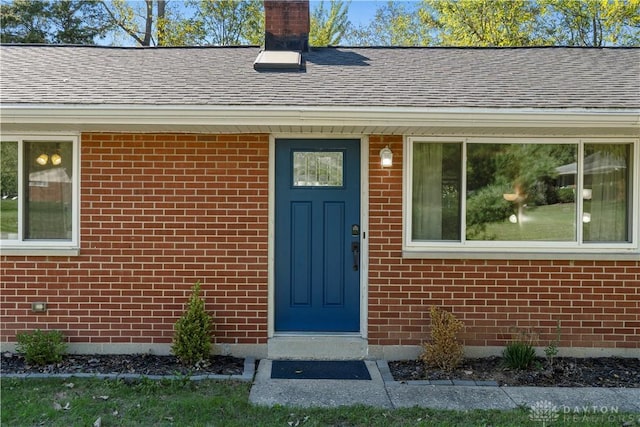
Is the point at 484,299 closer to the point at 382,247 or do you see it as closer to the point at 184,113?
the point at 382,247

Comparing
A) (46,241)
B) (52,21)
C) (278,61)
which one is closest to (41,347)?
(46,241)

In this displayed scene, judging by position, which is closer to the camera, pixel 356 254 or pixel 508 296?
pixel 508 296

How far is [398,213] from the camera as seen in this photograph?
5012 millimetres

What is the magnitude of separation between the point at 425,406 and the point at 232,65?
4436 millimetres

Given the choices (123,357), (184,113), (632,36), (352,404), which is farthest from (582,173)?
(632,36)

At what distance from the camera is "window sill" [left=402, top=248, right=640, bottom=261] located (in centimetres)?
497

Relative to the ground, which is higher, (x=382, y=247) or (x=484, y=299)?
(x=382, y=247)

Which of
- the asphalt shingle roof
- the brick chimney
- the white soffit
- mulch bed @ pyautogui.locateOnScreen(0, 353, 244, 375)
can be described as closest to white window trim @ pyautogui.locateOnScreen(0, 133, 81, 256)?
the asphalt shingle roof

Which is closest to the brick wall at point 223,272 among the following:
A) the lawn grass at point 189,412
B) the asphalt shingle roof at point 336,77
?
the asphalt shingle roof at point 336,77

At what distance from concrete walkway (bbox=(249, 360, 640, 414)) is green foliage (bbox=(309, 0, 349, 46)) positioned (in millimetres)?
16785

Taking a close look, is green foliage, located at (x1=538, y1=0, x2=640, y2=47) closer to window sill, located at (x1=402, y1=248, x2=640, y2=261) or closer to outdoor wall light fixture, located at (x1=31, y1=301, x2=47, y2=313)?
window sill, located at (x1=402, y1=248, x2=640, y2=261)

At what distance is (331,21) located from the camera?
19.5 m

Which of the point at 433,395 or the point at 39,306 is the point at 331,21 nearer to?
the point at 39,306

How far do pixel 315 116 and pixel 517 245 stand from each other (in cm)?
257
